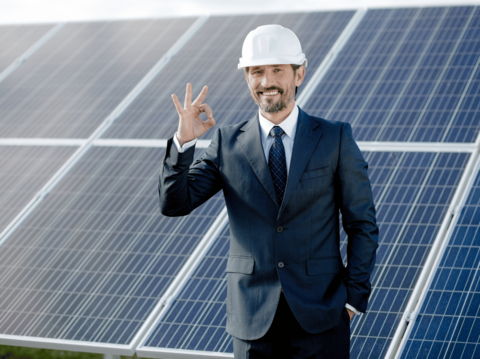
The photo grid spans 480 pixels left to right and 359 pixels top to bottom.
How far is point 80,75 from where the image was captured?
9.70 metres

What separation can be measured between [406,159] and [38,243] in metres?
4.02

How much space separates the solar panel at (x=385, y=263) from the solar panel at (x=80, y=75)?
338 cm

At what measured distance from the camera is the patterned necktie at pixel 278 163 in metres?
3.54

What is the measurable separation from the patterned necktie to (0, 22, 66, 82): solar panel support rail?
7712 mm

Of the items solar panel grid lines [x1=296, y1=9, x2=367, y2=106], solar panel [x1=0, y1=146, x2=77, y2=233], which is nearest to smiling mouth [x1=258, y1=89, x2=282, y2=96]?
solar panel grid lines [x1=296, y1=9, x2=367, y2=106]

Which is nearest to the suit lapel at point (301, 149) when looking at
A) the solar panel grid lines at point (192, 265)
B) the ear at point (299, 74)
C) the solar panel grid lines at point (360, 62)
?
the ear at point (299, 74)

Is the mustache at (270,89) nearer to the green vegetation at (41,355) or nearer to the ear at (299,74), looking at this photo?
the ear at (299,74)

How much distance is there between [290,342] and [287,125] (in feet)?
3.94

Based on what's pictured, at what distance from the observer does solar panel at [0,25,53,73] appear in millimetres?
10820

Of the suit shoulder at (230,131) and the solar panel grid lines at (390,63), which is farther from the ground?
the suit shoulder at (230,131)

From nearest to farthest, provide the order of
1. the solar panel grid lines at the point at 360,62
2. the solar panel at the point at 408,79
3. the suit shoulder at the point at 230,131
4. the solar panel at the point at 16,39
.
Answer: the suit shoulder at the point at 230,131 → the solar panel at the point at 408,79 → the solar panel grid lines at the point at 360,62 → the solar panel at the point at 16,39

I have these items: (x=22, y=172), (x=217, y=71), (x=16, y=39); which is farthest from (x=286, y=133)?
(x=16, y=39)

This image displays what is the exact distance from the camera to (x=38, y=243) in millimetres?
6906

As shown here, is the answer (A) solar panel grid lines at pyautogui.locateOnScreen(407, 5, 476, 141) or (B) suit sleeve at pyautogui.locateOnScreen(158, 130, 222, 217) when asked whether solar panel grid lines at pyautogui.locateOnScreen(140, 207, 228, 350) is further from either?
(B) suit sleeve at pyautogui.locateOnScreen(158, 130, 222, 217)
